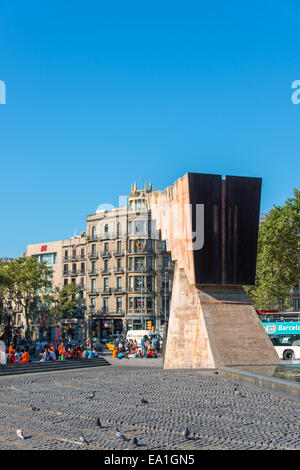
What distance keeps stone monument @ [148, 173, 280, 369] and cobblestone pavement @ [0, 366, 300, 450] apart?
3.10 metres

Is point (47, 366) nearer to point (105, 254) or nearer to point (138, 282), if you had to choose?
point (138, 282)

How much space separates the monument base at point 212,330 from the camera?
22.3 meters

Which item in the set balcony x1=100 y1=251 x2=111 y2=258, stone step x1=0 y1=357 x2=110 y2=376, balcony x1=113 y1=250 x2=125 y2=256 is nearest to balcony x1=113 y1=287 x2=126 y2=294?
balcony x1=113 y1=250 x2=125 y2=256

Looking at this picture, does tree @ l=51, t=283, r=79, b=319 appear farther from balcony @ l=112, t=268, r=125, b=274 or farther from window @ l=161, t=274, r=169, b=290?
window @ l=161, t=274, r=169, b=290

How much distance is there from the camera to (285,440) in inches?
377

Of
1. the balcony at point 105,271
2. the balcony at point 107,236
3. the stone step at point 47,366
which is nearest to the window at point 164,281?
the balcony at point 105,271

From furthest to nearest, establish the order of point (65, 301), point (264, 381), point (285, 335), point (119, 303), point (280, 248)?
point (65, 301)
point (119, 303)
point (280, 248)
point (285, 335)
point (264, 381)

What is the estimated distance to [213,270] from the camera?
23.8m

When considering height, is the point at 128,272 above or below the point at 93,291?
above

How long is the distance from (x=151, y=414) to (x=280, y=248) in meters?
31.8

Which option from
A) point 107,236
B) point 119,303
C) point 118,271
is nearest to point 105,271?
point 118,271

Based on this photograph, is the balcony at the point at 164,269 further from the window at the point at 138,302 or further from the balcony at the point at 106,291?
the balcony at the point at 106,291
